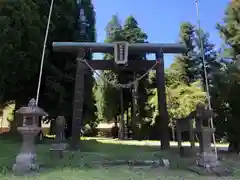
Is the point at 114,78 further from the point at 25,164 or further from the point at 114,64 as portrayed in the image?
the point at 25,164

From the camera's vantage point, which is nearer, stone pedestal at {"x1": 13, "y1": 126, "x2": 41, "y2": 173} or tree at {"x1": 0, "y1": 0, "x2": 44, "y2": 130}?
stone pedestal at {"x1": 13, "y1": 126, "x2": 41, "y2": 173}

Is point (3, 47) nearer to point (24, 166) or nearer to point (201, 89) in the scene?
point (24, 166)

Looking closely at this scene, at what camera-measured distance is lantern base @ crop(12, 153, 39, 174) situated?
480cm

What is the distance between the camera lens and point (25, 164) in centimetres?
487

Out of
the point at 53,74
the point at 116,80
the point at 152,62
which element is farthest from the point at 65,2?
the point at 116,80

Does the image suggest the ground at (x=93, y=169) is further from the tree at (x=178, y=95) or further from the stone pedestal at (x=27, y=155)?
the tree at (x=178, y=95)

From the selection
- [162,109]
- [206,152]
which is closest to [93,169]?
[206,152]

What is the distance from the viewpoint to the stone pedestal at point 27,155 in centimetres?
484

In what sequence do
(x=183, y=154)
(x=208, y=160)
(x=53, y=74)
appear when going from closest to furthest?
(x=208, y=160) < (x=183, y=154) < (x=53, y=74)

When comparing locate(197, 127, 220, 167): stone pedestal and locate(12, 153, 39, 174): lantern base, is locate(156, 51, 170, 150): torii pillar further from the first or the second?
locate(12, 153, 39, 174): lantern base

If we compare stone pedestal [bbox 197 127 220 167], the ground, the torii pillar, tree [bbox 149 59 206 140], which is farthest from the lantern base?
tree [bbox 149 59 206 140]

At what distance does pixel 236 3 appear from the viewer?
10094 mm

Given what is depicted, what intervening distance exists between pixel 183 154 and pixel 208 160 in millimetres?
1917

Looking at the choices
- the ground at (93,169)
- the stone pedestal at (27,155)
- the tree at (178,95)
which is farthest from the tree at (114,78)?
the stone pedestal at (27,155)
